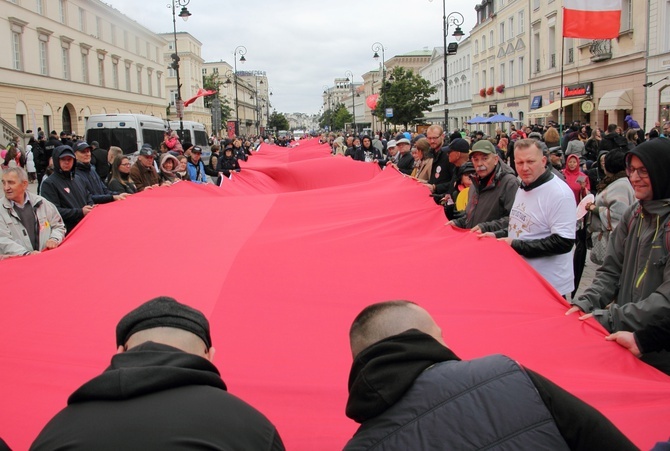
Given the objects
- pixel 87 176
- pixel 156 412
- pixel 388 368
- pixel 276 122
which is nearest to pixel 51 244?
pixel 87 176

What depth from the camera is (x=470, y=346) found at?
3588 millimetres

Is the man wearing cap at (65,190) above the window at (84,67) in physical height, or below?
below

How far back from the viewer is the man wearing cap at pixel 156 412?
5.59 feet

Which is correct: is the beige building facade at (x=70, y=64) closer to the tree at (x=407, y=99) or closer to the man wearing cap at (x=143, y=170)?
the tree at (x=407, y=99)

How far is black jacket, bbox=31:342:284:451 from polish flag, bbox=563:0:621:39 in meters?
15.7

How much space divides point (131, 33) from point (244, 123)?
5649 cm

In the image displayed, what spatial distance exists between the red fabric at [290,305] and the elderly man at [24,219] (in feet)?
1.83

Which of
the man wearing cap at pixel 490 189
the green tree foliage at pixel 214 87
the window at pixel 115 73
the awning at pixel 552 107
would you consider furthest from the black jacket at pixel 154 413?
the green tree foliage at pixel 214 87

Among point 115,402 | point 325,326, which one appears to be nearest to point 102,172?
point 325,326

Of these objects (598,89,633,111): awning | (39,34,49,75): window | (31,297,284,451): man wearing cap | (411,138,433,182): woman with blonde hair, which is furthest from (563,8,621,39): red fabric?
(39,34,49,75): window

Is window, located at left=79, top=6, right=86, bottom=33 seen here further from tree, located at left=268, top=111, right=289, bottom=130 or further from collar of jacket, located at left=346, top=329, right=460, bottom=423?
tree, located at left=268, top=111, right=289, bottom=130

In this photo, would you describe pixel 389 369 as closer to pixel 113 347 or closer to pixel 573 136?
pixel 113 347

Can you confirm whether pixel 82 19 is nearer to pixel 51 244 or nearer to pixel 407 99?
pixel 407 99

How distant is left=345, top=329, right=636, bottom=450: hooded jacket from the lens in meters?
1.78
